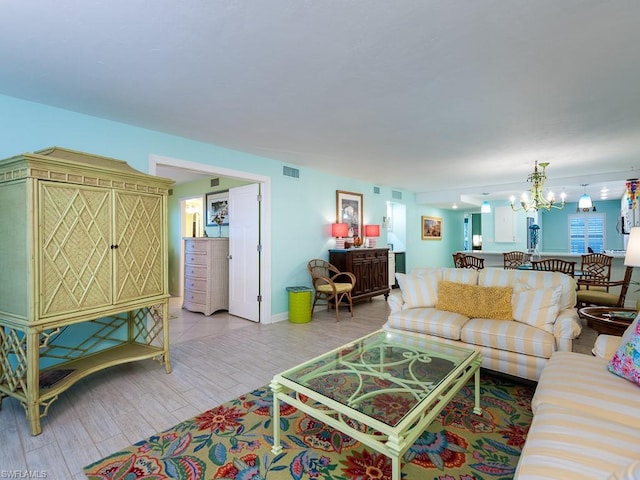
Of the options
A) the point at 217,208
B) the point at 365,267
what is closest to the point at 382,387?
the point at 365,267

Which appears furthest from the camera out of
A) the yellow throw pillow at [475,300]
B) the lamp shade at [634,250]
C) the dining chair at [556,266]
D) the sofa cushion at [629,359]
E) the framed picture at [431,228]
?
the framed picture at [431,228]

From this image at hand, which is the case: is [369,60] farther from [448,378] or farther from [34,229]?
[34,229]

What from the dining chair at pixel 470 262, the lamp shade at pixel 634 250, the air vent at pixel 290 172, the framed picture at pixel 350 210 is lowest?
the dining chair at pixel 470 262

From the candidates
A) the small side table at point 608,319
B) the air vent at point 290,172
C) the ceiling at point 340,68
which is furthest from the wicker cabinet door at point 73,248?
the small side table at point 608,319

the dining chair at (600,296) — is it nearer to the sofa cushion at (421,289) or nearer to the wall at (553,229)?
the sofa cushion at (421,289)

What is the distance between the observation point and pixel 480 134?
3.59 m

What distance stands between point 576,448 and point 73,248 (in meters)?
3.04

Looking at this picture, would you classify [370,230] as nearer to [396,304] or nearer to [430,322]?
[396,304]

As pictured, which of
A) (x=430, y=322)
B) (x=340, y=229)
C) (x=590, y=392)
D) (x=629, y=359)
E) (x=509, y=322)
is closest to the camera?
(x=590, y=392)

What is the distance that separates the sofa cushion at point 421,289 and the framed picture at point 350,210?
260 cm

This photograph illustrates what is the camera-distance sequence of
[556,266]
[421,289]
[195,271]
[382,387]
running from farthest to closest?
[195,271] → [556,266] → [421,289] → [382,387]

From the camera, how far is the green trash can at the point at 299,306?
4621 mm

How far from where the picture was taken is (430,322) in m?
2.88

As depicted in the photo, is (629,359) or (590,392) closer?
(590,392)
